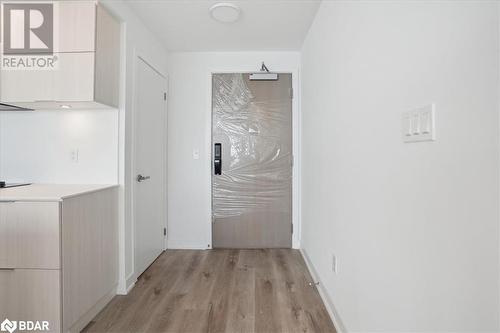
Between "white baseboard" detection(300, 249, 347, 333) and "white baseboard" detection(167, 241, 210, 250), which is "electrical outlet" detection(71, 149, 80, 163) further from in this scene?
"white baseboard" detection(300, 249, 347, 333)

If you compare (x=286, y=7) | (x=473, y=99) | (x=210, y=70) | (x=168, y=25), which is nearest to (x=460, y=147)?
(x=473, y=99)

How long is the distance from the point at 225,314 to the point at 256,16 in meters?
2.47

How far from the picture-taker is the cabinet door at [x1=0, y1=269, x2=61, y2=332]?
156cm

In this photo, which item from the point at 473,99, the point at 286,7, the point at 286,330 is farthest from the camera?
the point at 286,7

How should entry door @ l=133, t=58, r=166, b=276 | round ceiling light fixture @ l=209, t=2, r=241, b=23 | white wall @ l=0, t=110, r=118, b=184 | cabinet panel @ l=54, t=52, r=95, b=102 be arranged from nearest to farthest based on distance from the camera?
cabinet panel @ l=54, t=52, r=95, b=102
white wall @ l=0, t=110, r=118, b=184
round ceiling light fixture @ l=209, t=2, r=241, b=23
entry door @ l=133, t=58, r=166, b=276

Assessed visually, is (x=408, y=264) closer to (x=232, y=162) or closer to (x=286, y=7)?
(x=286, y=7)

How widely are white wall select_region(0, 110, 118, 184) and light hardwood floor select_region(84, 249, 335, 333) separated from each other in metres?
0.99

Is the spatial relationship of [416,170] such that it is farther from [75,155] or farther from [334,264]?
[75,155]

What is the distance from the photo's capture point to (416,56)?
3.05 ft

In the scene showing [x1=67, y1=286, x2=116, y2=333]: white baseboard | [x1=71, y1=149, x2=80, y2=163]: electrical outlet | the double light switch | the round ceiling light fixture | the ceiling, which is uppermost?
the ceiling

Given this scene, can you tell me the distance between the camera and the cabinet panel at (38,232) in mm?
1555

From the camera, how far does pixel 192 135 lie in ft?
10.9

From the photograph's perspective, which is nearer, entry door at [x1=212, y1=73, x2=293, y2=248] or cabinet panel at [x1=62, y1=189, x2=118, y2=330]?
cabinet panel at [x1=62, y1=189, x2=118, y2=330]

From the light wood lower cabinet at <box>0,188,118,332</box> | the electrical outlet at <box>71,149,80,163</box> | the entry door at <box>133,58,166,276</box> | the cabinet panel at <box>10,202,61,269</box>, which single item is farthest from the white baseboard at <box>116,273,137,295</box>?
the electrical outlet at <box>71,149,80,163</box>
